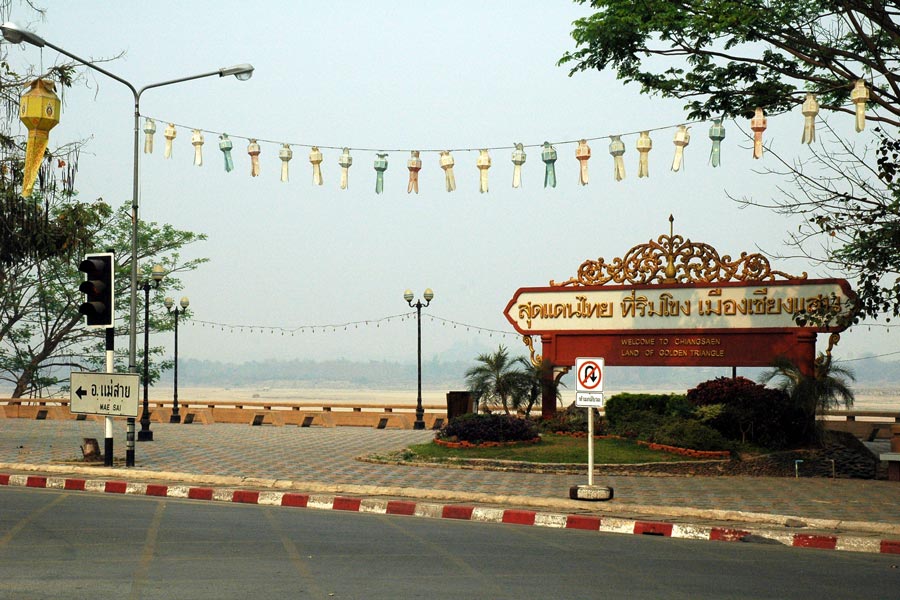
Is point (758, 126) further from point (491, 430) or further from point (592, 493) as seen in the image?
point (491, 430)

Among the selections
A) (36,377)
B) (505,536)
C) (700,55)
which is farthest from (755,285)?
(36,377)

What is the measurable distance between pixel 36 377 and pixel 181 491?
125ft

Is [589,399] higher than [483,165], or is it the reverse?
[483,165]

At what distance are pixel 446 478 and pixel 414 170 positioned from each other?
745cm

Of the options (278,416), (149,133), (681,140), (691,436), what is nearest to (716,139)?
(681,140)

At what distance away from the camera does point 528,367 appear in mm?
27312

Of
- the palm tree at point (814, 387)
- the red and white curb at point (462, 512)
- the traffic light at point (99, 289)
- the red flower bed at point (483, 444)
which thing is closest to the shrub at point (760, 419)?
the palm tree at point (814, 387)

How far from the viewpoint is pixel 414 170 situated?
2291 centimetres

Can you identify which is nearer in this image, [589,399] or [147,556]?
[147,556]

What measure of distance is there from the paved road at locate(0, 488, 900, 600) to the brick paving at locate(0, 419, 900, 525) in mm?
2901

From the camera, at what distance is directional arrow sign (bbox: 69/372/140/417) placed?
62.5 feet

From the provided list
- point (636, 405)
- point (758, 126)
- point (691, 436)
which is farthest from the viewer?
point (636, 405)

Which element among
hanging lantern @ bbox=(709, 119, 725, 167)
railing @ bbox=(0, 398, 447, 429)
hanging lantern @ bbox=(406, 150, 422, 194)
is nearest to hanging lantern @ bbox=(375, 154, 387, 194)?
hanging lantern @ bbox=(406, 150, 422, 194)

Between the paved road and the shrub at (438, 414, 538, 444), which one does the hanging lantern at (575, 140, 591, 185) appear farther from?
the paved road
